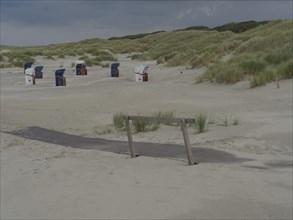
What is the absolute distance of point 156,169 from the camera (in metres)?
7.84

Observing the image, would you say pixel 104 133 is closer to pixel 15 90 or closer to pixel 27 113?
pixel 27 113

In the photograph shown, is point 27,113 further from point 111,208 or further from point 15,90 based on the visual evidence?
point 111,208

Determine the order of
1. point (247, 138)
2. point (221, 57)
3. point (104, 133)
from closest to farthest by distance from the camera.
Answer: point (247, 138) < point (104, 133) < point (221, 57)

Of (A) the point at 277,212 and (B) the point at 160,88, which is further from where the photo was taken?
(B) the point at 160,88

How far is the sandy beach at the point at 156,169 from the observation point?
6215 mm

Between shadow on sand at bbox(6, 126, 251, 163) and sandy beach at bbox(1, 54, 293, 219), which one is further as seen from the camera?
shadow on sand at bbox(6, 126, 251, 163)

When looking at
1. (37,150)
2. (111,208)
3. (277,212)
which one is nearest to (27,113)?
(37,150)

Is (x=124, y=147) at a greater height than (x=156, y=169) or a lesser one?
lesser

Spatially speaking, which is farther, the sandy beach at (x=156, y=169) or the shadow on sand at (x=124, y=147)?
the shadow on sand at (x=124, y=147)

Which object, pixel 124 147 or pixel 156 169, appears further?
pixel 124 147

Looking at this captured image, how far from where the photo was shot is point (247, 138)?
9.78 metres

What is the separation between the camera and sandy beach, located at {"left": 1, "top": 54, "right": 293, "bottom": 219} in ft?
20.4

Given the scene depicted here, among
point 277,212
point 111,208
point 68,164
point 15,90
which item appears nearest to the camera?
point 277,212

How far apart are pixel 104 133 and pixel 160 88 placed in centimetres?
654
